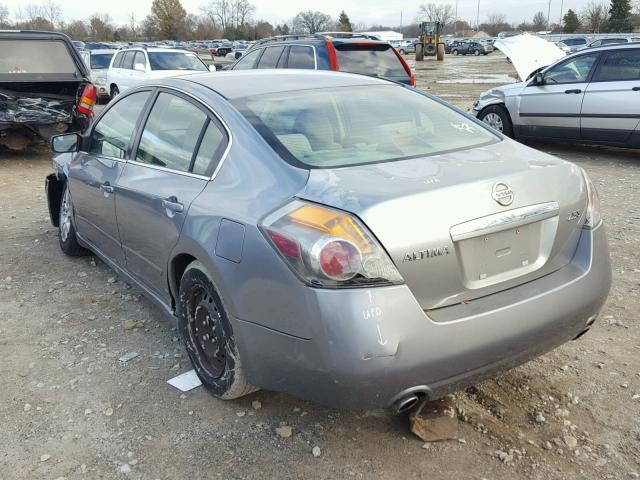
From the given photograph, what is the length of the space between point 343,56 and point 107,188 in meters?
6.40

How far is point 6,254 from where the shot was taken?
5273mm

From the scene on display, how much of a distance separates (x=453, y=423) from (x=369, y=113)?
158cm

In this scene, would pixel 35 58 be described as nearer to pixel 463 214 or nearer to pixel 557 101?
A: pixel 557 101

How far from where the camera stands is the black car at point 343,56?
9.42m

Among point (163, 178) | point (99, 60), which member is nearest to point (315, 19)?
point (99, 60)

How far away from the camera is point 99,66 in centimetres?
1844

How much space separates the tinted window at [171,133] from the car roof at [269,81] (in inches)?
6.6

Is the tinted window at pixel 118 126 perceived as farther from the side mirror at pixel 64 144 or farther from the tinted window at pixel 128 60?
the tinted window at pixel 128 60

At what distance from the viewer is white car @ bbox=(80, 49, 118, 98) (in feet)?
54.8

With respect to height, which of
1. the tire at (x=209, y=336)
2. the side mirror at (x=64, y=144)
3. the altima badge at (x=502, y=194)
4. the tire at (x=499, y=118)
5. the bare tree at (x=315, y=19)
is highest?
the bare tree at (x=315, y=19)

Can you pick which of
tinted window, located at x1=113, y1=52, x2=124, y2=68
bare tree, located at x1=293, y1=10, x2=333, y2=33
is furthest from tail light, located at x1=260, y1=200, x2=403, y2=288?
bare tree, located at x1=293, y1=10, x2=333, y2=33

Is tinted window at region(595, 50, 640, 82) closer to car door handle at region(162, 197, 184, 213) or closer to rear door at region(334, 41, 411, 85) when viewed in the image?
rear door at region(334, 41, 411, 85)

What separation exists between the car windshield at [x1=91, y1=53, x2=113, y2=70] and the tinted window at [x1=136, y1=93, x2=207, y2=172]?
1624 cm

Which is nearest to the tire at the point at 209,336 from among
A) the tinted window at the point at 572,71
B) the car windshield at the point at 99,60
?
the tinted window at the point at 572,71
